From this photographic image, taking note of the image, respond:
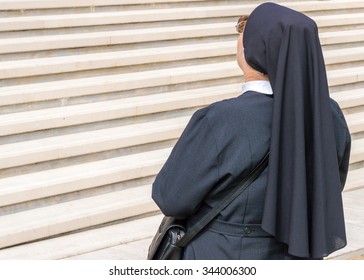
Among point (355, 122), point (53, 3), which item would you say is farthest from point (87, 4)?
point (355, 122)

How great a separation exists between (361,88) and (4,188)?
451 cm

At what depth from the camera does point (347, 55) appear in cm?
1004

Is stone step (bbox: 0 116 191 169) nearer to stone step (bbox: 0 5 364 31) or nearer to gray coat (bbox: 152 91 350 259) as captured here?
stone step (bbox: 0 5 364 31)

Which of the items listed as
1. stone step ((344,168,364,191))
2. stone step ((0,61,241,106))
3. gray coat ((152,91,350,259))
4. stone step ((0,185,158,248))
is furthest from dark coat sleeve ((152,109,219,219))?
stone step ((344,168,364,191))

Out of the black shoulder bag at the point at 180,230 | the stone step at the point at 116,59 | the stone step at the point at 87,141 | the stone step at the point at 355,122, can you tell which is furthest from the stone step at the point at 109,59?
the black shoulder bag at the point at 180,230

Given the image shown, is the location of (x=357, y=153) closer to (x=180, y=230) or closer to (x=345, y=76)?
(x=345, y=76)

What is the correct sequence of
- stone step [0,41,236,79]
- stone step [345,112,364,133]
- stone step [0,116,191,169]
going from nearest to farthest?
stone step [0,116,191,169] → stone step [0,41,236,79] → stone step [345,112,364,133]

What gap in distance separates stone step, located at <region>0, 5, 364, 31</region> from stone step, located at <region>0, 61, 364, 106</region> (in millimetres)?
791

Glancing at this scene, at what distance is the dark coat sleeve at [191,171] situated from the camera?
119 inches

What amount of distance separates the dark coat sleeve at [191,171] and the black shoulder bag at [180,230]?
0.06 meters

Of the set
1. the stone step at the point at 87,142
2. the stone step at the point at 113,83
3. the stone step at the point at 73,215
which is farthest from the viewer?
the stone step at the point at 113,83

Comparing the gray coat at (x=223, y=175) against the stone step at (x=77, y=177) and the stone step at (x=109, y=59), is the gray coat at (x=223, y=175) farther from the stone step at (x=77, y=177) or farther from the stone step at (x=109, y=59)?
the stone step at (x=109, y=59)

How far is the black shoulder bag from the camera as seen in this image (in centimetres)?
306
